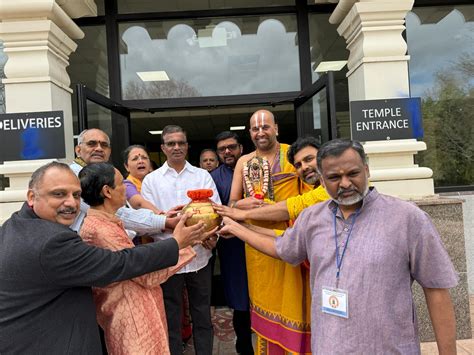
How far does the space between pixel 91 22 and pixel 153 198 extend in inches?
111

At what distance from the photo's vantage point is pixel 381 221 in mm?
1551

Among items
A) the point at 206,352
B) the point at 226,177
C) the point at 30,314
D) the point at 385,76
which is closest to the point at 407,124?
the point at 385,76

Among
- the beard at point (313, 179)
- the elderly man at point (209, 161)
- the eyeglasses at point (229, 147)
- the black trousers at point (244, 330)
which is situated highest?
the eyeglasses at point (229, 147)

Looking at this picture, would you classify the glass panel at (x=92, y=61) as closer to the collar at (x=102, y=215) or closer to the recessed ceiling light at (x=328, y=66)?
the recessed ceiling light at (x=328, y=66)

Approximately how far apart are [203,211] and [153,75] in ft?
10.3

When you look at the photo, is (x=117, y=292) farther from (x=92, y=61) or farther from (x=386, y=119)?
(x=92, y=61)

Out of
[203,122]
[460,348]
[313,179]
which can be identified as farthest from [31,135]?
[203,122]

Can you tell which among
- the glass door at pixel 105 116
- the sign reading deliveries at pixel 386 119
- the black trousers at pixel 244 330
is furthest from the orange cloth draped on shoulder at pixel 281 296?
the glass door at pixel 105 116

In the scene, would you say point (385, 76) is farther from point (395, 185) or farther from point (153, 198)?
point (153, 198)

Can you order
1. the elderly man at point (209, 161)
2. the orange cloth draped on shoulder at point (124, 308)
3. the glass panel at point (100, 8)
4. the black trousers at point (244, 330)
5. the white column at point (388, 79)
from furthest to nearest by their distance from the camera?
1. the glass panel at point (100, 8)
2. the elderly man at point (209, 161)
3. the white column at point (388, 79)
4. the black trousers at point (244, 330)
5. the orange cloth draped on shoulder at point (124, 308)

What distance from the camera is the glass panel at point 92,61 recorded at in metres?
4.80

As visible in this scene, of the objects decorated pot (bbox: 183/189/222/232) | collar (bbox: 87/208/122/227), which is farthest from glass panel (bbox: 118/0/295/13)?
collar (bbox: 87/208/122/227)

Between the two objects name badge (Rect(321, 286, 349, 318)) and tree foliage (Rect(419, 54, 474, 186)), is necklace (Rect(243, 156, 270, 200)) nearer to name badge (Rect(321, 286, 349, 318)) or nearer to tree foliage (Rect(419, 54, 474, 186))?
name badge (Rect(321, 286, 349, 318))

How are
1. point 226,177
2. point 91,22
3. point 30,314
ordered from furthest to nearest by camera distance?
point 91,22
point 226,177
point 30,314
